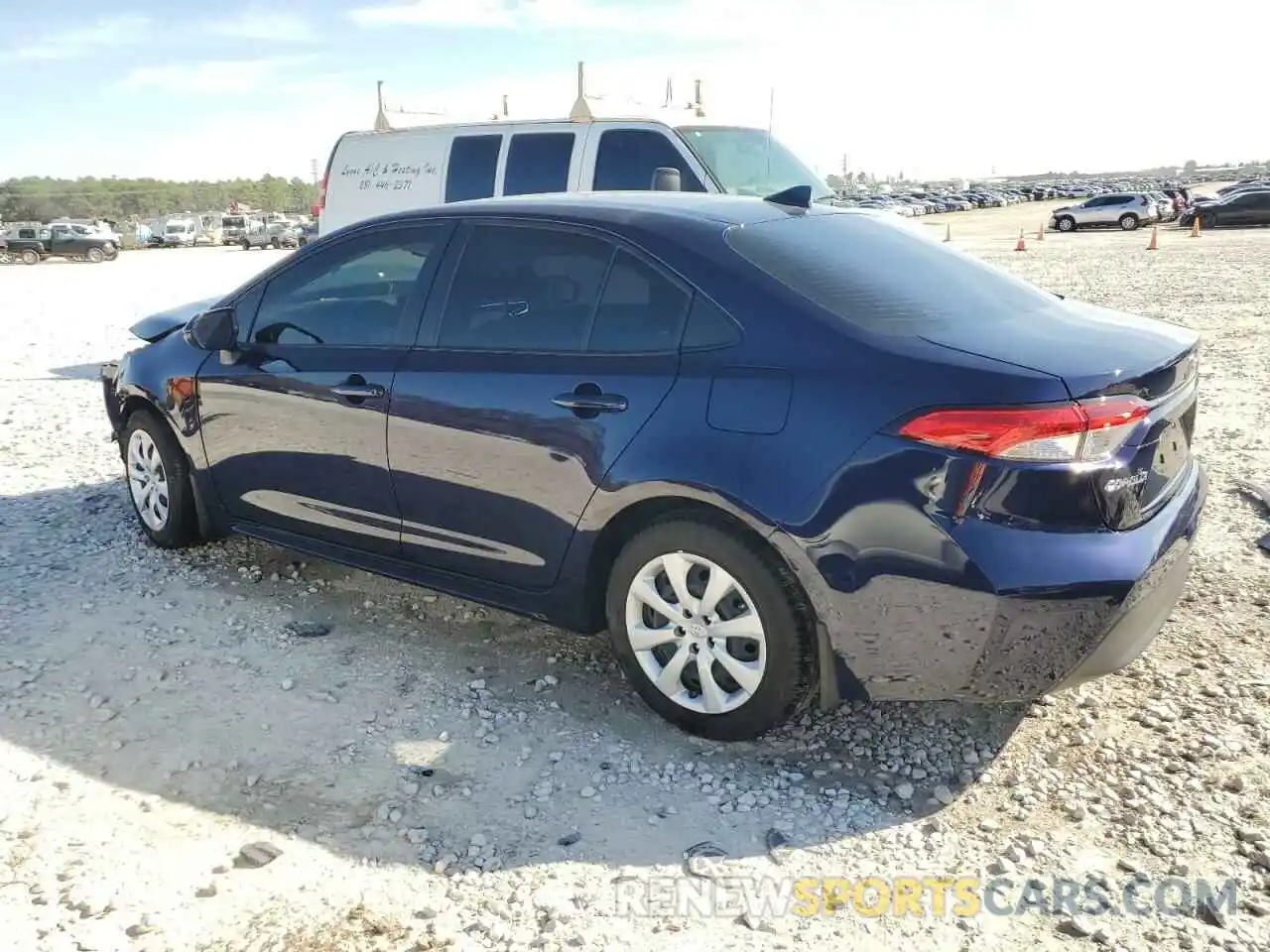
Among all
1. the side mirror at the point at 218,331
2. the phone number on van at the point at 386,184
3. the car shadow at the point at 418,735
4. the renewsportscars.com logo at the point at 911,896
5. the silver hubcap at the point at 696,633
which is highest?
the phone number on van at the point at 386,184

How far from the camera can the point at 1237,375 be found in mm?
8758

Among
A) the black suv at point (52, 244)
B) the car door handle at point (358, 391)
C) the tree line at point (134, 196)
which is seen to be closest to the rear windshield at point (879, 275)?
the car door handle at point (358, 391)

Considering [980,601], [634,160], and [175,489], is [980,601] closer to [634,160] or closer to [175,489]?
[175,489]

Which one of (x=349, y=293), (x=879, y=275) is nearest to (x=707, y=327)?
(x=879, y=275)

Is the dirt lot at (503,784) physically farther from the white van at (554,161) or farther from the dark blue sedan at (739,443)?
the white van at (554,161)

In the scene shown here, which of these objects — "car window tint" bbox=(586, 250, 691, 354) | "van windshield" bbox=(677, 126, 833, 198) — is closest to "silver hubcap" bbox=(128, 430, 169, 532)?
"car window tint" bbox=(586, 250, 691, 354)

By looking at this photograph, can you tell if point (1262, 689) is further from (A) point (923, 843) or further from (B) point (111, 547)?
(B) point (111, 547)

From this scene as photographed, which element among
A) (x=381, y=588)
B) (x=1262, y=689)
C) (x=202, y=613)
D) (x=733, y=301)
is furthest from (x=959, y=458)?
(x=202, y=613)

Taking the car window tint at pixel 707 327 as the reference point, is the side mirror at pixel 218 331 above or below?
below

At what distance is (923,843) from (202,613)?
10.2 ft

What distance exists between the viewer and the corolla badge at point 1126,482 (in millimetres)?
2801

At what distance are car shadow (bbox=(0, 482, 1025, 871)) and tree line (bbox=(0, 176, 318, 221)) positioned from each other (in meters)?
97.9

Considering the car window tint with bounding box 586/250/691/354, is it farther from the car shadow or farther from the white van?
the white van

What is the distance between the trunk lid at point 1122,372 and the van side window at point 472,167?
6042 mm
